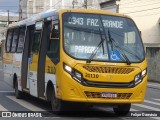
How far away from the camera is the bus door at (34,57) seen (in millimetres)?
14258

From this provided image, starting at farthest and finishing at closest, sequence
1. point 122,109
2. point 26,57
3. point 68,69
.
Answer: point 26,57
point 122,109
point 68,69

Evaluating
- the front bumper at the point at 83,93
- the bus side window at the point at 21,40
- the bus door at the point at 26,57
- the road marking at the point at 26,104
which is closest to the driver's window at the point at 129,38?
the front bumper at the point at 83,93

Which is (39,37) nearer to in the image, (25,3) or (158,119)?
(158,119)

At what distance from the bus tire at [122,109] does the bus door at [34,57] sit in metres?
2.55

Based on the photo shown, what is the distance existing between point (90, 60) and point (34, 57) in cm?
316

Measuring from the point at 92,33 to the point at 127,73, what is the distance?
142 cm

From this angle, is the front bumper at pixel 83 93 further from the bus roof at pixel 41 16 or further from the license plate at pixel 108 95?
the bus roof at pixel 41 16

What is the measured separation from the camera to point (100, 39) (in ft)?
40.7

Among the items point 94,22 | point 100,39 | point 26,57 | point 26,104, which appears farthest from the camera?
point 26,57

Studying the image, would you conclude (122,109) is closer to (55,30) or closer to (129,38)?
(129,38)

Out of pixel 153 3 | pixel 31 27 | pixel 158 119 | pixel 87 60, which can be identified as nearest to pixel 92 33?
pixel 87 60

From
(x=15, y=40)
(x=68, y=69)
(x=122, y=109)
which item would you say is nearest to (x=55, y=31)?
(x=68, y=69)

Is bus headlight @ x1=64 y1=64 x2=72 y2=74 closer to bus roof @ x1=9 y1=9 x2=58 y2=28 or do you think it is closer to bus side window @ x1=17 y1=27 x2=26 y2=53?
bus roof @ x1=9 y1=9 x2=58 y2=28

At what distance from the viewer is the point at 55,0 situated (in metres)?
87.1
